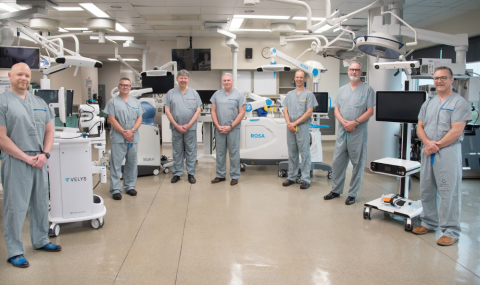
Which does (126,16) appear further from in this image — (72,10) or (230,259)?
(230,259)

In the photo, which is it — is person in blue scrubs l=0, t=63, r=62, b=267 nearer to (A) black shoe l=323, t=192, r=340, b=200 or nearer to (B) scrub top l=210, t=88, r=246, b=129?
(B) scrub top l=210, t=88, r=246, b=129

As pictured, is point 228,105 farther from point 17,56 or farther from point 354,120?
point 17,56

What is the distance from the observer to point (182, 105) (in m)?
4.56

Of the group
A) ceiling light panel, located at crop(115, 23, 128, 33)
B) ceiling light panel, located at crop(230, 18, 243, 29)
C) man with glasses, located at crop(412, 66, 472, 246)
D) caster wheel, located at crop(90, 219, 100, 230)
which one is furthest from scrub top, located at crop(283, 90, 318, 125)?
ceiling light panel, located at crop(115, 23, 128, 33)

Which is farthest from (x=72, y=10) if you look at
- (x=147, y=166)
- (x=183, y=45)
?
(x=147, y=166)

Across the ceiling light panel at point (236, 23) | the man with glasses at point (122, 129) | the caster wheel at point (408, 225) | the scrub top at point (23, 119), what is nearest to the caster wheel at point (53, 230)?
the scrub top at point (23, 119)

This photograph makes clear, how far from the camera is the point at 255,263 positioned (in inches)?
95.1

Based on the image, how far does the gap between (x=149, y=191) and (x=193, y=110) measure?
3.96 feet

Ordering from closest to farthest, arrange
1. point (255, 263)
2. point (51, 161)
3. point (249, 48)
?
point (255, 263)
point (51, 161)
point (249, 48)

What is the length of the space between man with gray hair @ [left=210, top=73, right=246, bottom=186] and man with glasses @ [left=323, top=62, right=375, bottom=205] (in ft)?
4.55

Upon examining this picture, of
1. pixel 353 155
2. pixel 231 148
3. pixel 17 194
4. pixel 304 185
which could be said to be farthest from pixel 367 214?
pixel 17 194

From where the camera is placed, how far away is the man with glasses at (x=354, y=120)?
142 inches

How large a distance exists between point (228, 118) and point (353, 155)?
1715 millimetres

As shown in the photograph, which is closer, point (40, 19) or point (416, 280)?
point (416, 280)
